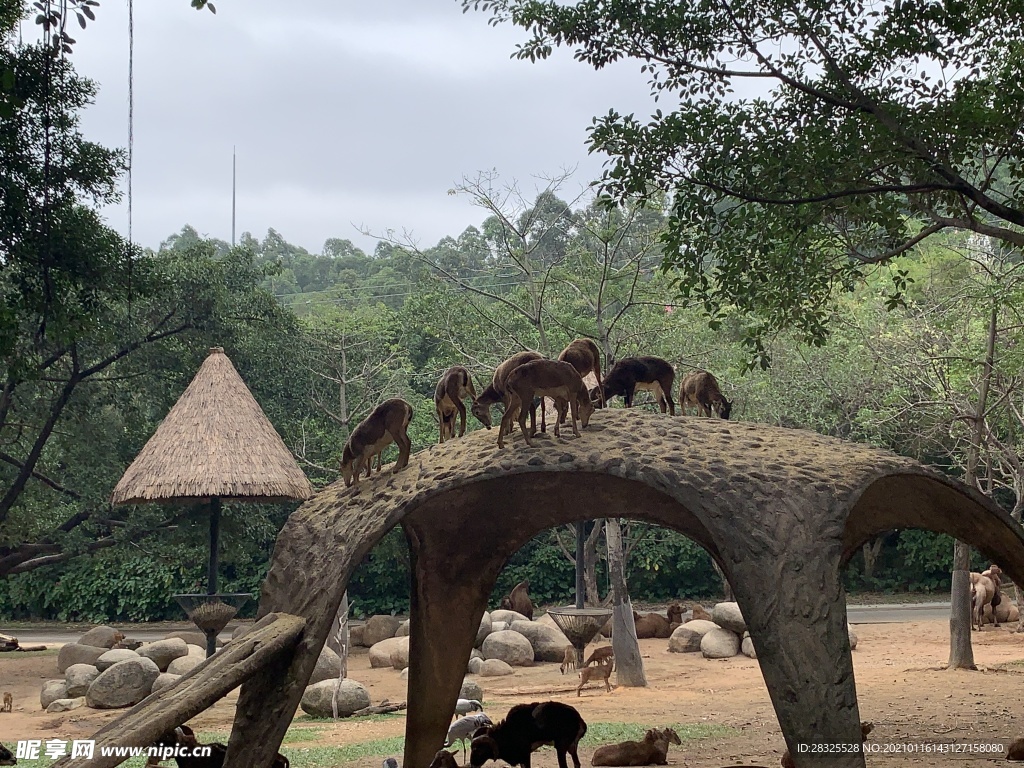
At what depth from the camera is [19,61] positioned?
42.3ft

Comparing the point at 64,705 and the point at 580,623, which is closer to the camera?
the point at 64,705

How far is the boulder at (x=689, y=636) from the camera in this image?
1869 centimetres

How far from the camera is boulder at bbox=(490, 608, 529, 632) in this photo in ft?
63.7

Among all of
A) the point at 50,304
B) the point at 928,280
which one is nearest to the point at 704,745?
the point at 50,304

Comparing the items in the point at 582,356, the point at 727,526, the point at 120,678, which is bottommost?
the point at 120,678

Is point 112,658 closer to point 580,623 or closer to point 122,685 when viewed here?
point 122,685

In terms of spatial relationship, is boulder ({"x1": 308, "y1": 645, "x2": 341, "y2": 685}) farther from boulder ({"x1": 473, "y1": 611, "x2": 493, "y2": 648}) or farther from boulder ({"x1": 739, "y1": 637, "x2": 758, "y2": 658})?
boulder ({"x1": 739, "y1": 637, "x2": 758, "y2": 658})

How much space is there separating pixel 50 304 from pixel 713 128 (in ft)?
23.6

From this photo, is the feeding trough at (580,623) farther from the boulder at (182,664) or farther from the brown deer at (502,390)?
the brown deer at (502,390)

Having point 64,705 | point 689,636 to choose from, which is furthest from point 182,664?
point 689,636

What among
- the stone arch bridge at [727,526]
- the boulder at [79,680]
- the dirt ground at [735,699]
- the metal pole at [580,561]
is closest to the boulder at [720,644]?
the dirt ground at [735,699]

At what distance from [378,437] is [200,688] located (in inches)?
83.1

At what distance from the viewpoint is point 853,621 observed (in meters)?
21.8

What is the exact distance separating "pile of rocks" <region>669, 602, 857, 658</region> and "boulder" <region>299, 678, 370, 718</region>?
6994 millimetres
